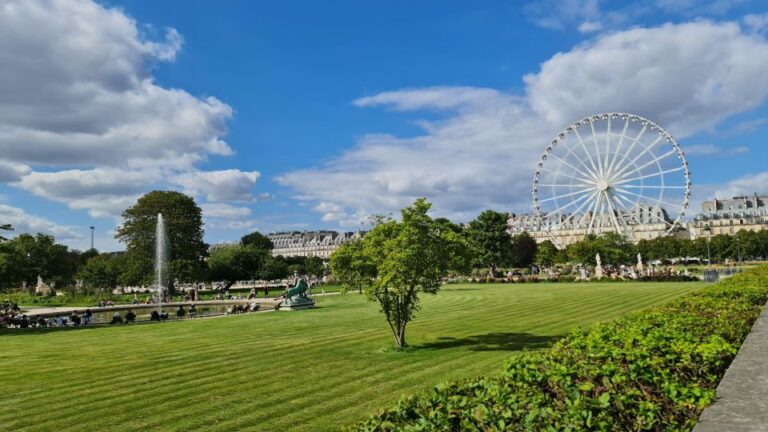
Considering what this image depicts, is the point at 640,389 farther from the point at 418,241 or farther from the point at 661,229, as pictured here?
the point at 661,229

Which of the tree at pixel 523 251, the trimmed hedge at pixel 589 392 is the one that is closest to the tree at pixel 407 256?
the trimmed hedge at pixel 589 392

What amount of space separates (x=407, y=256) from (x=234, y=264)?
274 feet

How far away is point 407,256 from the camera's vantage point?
2158 cm

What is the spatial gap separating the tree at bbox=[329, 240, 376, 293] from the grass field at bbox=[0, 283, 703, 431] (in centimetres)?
295

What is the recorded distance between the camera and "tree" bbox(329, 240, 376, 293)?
23333 mm

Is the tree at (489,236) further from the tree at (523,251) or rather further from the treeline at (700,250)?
the tree at (523,251)

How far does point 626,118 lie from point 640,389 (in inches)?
3687

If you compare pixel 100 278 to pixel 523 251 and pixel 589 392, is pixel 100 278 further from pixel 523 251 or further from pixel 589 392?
pixel 523 251

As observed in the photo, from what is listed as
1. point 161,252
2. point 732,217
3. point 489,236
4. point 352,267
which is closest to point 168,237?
point 161,252

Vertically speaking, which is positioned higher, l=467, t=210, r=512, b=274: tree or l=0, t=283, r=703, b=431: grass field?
l=467, t=210, r=512, b=274: tree

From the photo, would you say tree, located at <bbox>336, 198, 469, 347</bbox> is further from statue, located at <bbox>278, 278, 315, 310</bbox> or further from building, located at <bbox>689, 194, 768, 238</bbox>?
building, located at <bbox>689, 194, 768, 238</bbox>

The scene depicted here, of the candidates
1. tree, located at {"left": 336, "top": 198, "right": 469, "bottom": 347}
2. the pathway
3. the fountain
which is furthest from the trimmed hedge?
the fountain

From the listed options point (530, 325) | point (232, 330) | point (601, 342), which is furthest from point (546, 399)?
point (232, 330)

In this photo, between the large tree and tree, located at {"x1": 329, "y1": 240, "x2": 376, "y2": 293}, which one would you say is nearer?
tree, located at {"x1": 329, "y1": 240, "x2": 376, "y2": 293}
